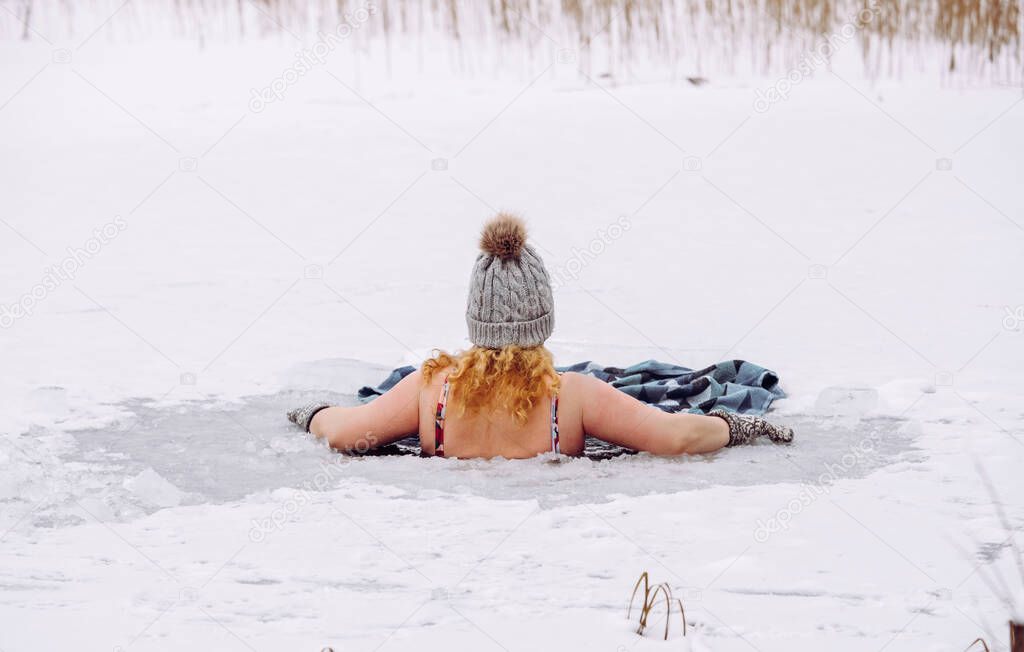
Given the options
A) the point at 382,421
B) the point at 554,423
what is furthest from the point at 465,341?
the point at 554,423

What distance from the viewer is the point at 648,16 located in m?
12.6

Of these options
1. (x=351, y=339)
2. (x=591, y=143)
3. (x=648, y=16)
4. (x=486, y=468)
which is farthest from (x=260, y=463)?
(x=648, y=16)

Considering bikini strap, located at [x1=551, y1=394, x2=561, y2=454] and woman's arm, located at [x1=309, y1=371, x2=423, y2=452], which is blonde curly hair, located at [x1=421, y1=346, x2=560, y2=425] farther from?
→ woman's arm, located at [x1=309, y1=371, x2=423, y2=452]

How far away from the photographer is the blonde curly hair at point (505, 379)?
15.3 ft

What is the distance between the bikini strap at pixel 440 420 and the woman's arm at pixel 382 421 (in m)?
0.12

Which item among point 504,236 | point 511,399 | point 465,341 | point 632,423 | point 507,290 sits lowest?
point 465,341

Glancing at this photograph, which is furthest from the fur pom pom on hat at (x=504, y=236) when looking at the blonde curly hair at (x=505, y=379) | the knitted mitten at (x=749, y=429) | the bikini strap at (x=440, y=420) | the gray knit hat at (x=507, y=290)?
the knitted mitten at (x=749, y=429)

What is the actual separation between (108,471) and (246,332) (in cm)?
250

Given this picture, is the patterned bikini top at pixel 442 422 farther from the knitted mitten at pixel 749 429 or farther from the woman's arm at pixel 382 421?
the knitted mitten at pixel 749 429

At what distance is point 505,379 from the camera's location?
183 inches

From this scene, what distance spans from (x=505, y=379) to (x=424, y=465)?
0.41m

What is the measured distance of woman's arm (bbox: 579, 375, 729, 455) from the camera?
4719 mm

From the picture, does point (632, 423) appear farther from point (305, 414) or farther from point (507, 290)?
point (305, 414)

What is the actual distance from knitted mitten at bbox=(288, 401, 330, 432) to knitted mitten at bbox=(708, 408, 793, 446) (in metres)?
1.52
